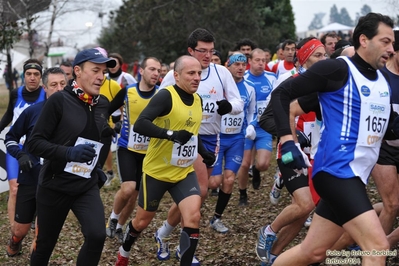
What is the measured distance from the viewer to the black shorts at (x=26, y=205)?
643 centimetres

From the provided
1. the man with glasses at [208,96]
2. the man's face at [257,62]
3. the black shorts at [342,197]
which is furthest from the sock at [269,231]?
the man's face at [257,62]

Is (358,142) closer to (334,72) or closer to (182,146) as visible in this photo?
(334,72)

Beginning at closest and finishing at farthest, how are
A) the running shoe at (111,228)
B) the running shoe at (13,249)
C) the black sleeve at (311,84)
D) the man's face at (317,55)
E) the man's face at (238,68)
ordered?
1. the black sleeve at (311,84)
2. the man's face at (317,55)
3. the running shoe at (13,249)
4. the running shoe at (111,228)
5. the man's face at (238,68)

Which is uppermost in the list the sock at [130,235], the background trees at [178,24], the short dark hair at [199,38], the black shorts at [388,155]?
the background trees at [178,24]

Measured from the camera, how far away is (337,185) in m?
4.05

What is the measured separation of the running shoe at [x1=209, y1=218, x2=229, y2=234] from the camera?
7.69m

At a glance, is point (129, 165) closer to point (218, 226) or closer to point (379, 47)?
point (218, 226)

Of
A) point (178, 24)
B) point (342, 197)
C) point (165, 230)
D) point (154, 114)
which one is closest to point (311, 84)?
point (342, 197)

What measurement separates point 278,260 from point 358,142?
1.00m

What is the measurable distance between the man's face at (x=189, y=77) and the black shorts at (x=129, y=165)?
175 cm

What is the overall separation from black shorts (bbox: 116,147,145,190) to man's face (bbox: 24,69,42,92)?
1.23 metres

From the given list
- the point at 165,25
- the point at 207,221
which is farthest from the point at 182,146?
the point at 165,25

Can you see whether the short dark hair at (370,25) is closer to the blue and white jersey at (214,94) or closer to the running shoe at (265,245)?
the running shoe at (265,245)

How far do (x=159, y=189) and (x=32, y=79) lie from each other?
7.81 feet
